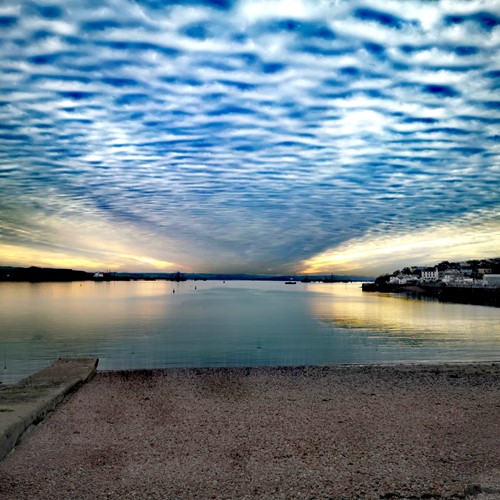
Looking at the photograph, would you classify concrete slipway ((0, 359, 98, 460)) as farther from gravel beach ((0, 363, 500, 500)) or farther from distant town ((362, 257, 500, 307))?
distant town ((362, 257, 500, 307))

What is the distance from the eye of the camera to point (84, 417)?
945cm

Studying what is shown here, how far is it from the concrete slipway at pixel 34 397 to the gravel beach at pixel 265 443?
261mm

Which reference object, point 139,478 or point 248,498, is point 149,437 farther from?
point 248,498

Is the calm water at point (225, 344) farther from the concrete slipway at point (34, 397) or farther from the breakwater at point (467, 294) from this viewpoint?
the breakwater at point (467, 294)

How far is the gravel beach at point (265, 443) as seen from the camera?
6156mm

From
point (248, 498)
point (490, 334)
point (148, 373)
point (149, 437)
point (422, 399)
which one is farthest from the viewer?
point (490, 334)

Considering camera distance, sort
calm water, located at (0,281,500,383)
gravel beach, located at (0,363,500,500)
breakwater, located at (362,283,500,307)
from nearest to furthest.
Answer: gravel beach, located at (0,363,500,500), calm water, located at (0,281,500,383), breakwater, located at (362,283,500,307)

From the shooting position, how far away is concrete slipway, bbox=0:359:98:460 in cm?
763

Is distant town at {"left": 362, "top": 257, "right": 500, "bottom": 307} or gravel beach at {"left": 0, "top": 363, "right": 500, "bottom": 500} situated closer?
gravel beach at {"left": 0, "top": 363, "right": 500, "bottom": 500}

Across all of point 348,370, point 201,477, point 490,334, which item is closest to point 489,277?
point 490,334

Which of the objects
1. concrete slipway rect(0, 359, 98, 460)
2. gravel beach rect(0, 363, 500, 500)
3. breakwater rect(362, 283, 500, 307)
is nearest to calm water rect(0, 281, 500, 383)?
concrete slipway rect(0, 359, 98, 460)

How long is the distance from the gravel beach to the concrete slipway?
0.86ft

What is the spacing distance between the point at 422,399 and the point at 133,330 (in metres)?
26.9

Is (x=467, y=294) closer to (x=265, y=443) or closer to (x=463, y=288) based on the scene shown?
(x=463, y=288)
